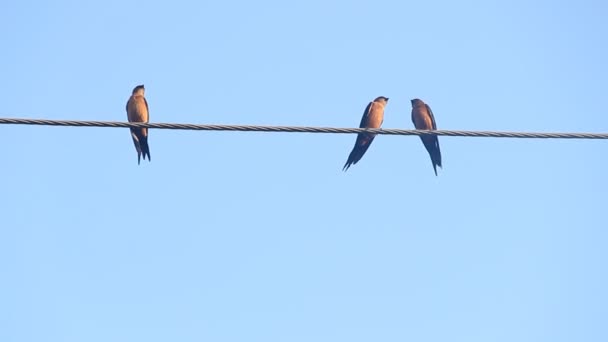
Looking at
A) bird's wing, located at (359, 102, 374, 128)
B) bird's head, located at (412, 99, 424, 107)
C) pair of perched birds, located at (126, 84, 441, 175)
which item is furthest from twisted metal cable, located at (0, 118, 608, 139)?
bird's head, located at (412, 99, 424, 107)

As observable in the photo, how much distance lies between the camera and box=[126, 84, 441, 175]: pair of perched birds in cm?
933

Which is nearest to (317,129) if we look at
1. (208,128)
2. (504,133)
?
(208,128)

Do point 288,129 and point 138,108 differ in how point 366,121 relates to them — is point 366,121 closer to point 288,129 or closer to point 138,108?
point 138,108

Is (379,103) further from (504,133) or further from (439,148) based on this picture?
(504,133)

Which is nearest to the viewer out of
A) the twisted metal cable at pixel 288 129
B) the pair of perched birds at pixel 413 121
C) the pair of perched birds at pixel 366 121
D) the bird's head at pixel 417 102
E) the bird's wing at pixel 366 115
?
the twisted metal cable at pixel 288 129

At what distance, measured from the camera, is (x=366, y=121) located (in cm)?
1055

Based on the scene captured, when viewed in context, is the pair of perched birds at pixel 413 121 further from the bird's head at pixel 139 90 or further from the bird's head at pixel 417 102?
the bird's head at pixel 139 90

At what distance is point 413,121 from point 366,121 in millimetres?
555

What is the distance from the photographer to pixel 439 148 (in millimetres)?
10133

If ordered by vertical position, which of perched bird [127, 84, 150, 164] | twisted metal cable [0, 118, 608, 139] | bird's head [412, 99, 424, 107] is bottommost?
twisted metal cable [0, 118, 608, 139]

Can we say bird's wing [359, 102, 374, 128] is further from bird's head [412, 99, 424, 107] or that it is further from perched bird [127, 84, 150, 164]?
perched bird [127, 84, 150, 164]

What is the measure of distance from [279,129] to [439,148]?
179 inches

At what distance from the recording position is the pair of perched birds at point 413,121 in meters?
9.70

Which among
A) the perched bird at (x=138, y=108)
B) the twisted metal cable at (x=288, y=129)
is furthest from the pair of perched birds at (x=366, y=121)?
the twisted metal cable at (x=288, y=129)
